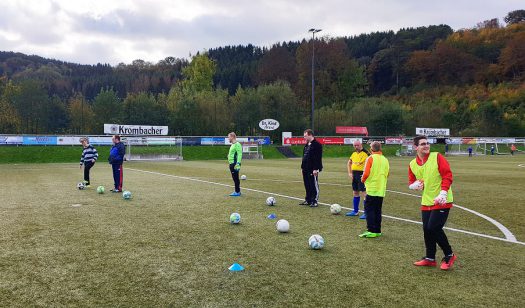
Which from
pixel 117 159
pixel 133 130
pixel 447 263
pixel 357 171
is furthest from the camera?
pixel 133 130

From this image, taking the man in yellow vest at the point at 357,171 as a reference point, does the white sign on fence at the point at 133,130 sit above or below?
above

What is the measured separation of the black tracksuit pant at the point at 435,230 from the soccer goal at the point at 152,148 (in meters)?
39.2

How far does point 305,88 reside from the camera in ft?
309

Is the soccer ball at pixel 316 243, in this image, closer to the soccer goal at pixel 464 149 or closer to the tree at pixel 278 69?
the soccer goal at pixel 464 149

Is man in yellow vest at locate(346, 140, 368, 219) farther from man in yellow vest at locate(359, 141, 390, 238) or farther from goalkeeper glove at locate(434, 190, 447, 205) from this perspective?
goalkeeper glove at locate(434, 190, 447, 205)

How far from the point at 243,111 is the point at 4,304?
2462 inches

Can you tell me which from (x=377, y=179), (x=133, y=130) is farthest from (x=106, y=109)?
(x=377, y=179)

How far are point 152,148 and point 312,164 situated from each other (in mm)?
35245

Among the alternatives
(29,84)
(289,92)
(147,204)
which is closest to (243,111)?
(289,92)

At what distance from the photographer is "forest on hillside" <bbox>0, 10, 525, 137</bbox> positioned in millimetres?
65000

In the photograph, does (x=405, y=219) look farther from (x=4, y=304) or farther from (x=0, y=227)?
(x=0, y=227)

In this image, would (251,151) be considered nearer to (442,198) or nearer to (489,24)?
(442,198)

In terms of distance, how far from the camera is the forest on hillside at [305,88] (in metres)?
65.0

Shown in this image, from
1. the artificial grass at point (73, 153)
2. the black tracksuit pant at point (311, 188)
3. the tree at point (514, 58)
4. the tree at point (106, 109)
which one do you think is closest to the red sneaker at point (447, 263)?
the black tracksuit pant at point (311, 188)
